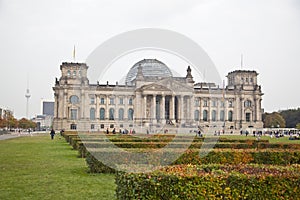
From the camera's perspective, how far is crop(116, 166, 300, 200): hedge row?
353 inches

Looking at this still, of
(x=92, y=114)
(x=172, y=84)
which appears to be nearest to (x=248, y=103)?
(x=172, y=84)

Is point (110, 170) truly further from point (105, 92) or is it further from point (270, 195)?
point (105, 92)

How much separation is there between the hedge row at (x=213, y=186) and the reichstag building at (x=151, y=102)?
87.1 meters

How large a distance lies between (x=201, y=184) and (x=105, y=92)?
325 feet

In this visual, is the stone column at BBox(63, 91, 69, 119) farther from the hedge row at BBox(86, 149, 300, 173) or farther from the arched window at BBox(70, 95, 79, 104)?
the hedge row at BBox(86, 149, 300, 173)

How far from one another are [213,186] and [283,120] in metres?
116

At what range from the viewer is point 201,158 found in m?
16.4

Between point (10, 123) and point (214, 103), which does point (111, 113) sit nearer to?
point (214, 103)

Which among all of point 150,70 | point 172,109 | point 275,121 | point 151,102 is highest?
point 150,70

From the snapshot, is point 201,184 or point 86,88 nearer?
point 201,184

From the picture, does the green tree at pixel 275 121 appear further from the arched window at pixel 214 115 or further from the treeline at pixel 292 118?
the arched window at pixel 214 115

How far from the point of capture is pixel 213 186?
8.98 meters

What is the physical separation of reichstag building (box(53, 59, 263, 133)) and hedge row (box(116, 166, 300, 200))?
286ft

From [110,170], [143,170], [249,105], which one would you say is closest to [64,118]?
[249,105]
